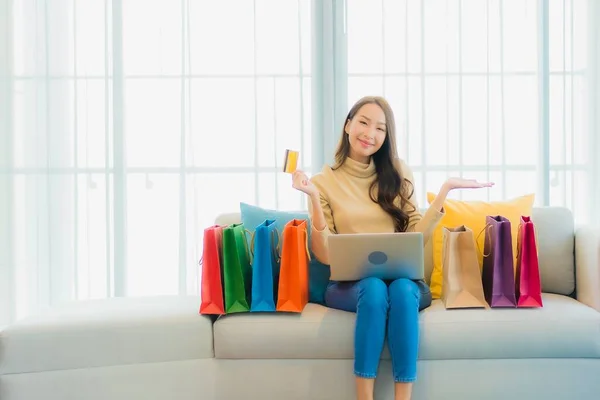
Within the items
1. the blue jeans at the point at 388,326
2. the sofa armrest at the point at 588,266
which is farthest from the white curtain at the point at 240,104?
the blue jeans at the point at 388,326

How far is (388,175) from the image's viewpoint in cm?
247

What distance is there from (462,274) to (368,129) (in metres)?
0.70

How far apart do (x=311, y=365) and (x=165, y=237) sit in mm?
1448

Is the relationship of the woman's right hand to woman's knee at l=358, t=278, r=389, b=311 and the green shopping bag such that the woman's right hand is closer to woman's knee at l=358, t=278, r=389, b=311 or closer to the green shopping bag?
the green shopping bag

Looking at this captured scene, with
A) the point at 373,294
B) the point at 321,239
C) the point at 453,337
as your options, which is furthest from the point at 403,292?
the point at 321,239

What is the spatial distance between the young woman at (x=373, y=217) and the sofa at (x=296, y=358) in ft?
0.33

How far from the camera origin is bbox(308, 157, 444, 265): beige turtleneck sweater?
231 cm

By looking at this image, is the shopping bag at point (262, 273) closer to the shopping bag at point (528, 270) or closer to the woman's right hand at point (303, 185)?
the woman's right hand at point (303, 185)

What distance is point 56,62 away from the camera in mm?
3146

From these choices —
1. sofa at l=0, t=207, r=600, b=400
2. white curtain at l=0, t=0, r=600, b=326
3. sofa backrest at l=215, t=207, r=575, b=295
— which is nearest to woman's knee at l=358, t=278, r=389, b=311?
sofa at l=0, t=207, r=600, b=400

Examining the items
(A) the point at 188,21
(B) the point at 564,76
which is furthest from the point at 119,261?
(B) the point at 564,76

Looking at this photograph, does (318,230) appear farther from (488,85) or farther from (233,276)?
(488,85)

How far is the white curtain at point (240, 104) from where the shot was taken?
10.3 ft

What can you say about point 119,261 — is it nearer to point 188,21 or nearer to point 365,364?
point 188,21
